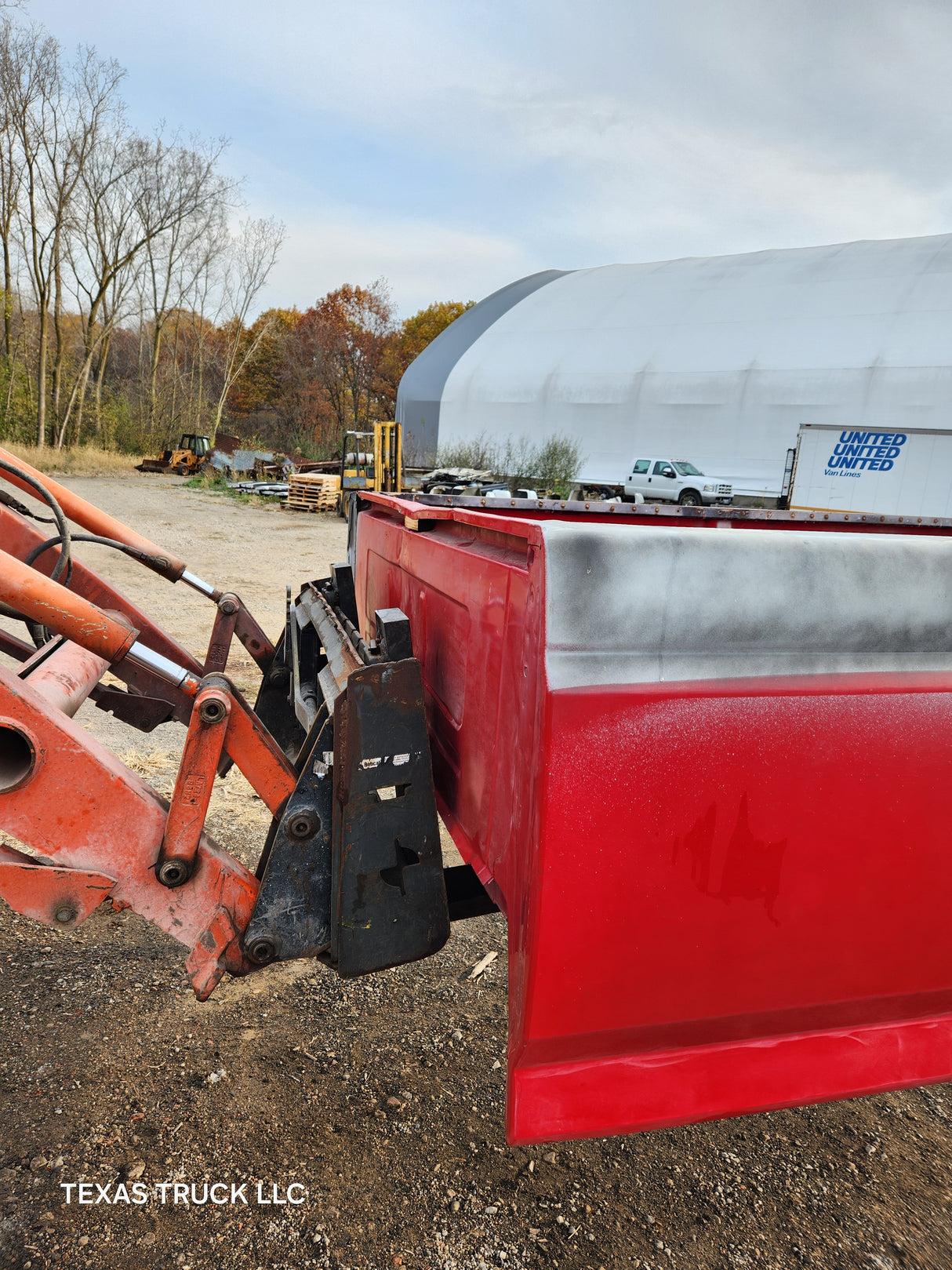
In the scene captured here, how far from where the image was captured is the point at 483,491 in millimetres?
19078

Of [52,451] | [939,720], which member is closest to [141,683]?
[939,720]

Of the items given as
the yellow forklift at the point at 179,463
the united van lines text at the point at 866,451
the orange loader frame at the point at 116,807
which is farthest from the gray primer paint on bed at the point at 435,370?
the orange loader frame at the point at 116,807

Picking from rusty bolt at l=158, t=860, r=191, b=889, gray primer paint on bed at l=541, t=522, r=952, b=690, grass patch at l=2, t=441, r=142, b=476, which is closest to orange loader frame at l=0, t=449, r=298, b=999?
rusty bolt at l=158, t=860, r=191, b=889

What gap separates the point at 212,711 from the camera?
1762 millimetres

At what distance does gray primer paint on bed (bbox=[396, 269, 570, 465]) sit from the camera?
33406mm

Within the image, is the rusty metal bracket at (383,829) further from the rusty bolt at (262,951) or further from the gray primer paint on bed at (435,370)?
the gray primer paint on bed at (435,370)

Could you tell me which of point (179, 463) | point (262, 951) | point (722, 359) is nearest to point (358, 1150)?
point (262, 951)

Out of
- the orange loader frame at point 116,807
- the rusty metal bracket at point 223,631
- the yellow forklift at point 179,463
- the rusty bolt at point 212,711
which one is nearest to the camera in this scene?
the orange loader frame at point 116,807

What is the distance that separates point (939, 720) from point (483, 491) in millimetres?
17961

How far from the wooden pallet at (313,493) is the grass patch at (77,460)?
27.3 feet

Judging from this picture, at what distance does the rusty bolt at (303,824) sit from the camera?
1.72 metres

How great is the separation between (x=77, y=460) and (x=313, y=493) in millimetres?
11211

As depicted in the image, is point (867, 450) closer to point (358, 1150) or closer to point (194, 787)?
point (358, 1150)

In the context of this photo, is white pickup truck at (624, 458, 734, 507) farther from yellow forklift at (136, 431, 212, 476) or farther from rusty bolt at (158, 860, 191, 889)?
rusty bolt at (158, 860, 191, 889)
